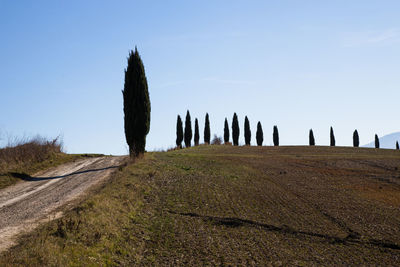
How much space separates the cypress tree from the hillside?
451cm

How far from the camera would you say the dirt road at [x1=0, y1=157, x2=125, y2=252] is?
1205 cm

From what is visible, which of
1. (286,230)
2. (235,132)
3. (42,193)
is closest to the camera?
(286,230)

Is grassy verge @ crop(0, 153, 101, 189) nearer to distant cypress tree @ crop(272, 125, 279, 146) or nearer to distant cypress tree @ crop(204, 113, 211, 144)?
distant cypress tree @ crop(204, 113, 211, 144)

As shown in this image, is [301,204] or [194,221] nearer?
[194,221]

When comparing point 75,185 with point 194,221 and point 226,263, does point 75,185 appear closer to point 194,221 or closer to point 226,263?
point 194,221

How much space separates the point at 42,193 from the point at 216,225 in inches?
375

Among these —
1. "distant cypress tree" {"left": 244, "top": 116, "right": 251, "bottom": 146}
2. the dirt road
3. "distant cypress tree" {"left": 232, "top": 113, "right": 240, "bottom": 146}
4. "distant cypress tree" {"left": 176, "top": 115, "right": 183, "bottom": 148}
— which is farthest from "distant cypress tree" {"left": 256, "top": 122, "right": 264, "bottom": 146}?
the dirt road

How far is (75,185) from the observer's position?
19656mm

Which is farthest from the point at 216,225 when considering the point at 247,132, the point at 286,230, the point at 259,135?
the point at 259,135

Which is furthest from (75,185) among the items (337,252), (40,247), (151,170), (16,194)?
(337,252)

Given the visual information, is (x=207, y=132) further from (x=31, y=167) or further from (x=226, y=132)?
(x=31, y=167)

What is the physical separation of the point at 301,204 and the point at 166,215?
8.44 metres

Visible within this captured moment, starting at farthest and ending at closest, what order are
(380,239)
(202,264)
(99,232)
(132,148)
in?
(132,148)
(380,239)
(99,232)
(202,264)

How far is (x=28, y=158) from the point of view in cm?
2656
